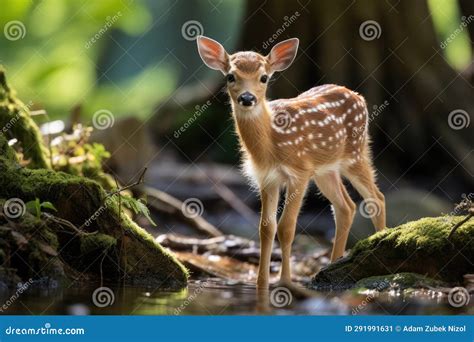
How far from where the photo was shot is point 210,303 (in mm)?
4098

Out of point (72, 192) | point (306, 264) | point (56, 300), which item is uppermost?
point (72, 192)

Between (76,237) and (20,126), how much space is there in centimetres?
132

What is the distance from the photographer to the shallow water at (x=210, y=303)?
3.79m

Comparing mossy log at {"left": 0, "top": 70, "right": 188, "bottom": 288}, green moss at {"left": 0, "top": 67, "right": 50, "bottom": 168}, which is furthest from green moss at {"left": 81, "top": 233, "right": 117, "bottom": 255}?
green moss at {"left": 0, "top": 67, "right": 50, "bottom": 168}

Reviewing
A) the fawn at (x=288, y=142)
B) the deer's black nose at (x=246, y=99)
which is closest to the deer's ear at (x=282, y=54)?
the fawn at (x=288, y=142)

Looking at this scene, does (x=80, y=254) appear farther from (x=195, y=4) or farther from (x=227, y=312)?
(x=195, y=4)

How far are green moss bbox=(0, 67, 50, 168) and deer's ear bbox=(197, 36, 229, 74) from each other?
4.13ft

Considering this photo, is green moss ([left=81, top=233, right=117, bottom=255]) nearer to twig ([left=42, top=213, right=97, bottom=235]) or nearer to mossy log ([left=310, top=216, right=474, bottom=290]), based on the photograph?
twig ([left=42, top=213, right=97, bottom=235])

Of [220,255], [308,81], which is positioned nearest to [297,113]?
[220,255]

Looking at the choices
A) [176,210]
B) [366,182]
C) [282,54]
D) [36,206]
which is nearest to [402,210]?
[366,182]

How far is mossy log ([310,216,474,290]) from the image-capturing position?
448 centimetres

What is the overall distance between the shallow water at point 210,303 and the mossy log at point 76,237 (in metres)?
0.20

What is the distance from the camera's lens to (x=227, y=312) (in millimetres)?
3803

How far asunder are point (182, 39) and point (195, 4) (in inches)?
25.1
